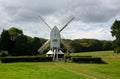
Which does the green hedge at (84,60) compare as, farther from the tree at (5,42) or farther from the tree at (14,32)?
the tree at (14,32)

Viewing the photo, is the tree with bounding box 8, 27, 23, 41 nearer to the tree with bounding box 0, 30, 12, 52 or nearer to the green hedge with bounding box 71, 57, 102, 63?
the tree with bounding box 0, 30, 12, 52

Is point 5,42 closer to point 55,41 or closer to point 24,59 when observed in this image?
point 55,41

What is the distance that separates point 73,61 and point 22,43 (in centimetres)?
4262

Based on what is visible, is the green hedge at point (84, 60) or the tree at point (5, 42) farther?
the tree at point (5, 42)

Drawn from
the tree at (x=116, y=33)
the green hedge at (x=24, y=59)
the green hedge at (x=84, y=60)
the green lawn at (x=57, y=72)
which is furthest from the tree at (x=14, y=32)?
the green lawn at (x=57, y=72)

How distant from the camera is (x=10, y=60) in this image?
73500 mm

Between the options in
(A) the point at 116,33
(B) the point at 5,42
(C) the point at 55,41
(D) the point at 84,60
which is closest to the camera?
(D) the point at 84,60

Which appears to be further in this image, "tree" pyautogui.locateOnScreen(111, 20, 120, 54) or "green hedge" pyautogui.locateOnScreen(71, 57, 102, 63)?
"tree" pyautogui.locateOnScreen(111, 20, 120, 54)

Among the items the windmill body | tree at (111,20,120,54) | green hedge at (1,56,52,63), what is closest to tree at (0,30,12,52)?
the windmill body

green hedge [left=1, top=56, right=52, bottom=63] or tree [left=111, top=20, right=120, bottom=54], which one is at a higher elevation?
tree [left=111, top=20, right=120, bottom=54]

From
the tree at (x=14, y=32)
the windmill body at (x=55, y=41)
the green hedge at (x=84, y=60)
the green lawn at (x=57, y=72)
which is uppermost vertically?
the tree at (x=14, y=32)

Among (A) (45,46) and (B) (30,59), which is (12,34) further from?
(B) (30,59)

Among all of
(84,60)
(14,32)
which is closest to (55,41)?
(84,60)

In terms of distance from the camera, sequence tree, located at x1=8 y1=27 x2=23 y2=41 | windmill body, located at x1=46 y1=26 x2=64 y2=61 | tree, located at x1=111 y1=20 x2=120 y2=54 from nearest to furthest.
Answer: windmill body, located at x1=46 y1=26 x2=64 y2=61 < tree, located at x1=111 y1=20 x2=120 y2=54 < tree, located at x1=8 y1=27 x2=23 y2=41
